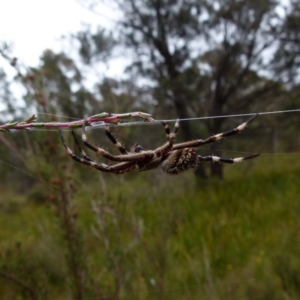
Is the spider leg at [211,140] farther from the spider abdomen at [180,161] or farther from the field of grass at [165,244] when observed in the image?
the field of grass at [165,244]

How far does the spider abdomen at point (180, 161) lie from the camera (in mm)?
1145

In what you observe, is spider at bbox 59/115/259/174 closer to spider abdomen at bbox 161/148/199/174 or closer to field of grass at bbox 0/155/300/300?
spider abdomen at bbox 161/148/199/174

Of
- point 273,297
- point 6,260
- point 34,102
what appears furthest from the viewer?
point 273,297

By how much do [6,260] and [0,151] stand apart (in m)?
4.22

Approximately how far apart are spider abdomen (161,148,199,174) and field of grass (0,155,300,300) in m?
0.62

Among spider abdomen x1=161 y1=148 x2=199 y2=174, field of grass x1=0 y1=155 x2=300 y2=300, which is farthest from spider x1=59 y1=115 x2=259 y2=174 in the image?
field of grass x1=0 y1=155 x2=300 y2=300

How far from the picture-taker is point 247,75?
8.07m

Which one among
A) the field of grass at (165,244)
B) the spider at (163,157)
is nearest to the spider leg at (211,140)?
the spider at (163,157)

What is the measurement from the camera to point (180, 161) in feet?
3.77

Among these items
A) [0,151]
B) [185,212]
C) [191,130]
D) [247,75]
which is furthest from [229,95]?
[0,151]

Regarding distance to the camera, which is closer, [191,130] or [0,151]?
[0,151]

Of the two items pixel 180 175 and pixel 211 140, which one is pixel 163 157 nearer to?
pixel 211 140

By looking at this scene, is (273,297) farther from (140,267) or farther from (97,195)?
(97,195)

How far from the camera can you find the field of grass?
8.28 feet
